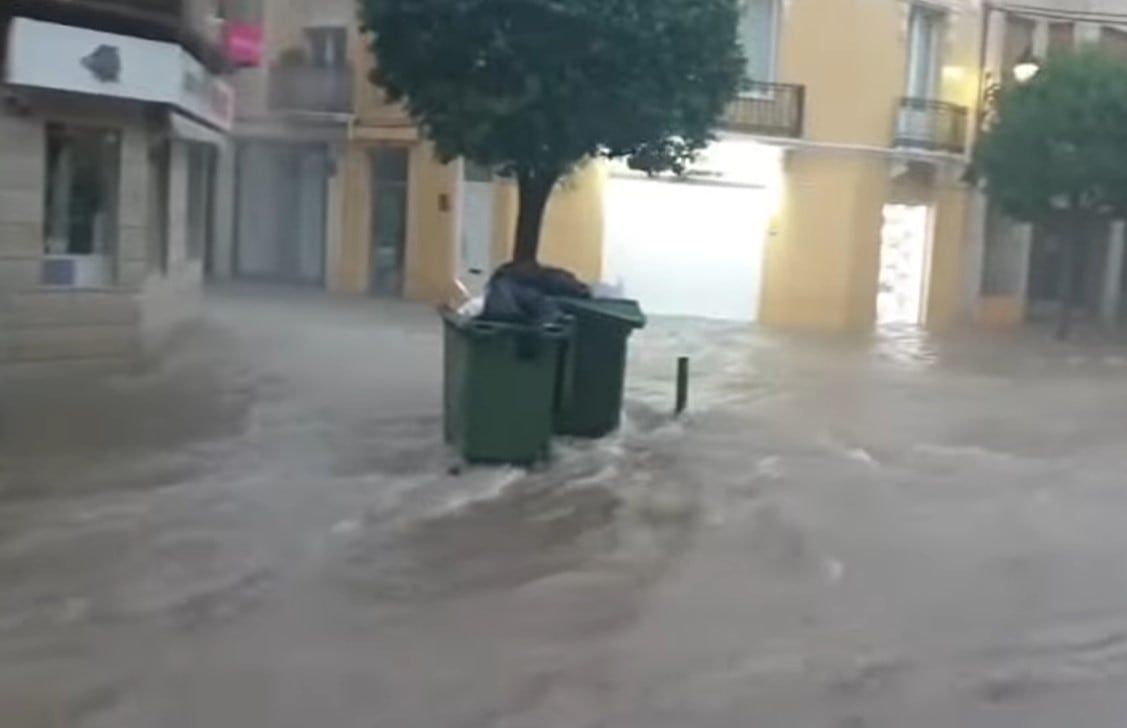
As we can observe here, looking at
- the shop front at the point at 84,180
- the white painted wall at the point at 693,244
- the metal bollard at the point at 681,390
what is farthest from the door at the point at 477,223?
the metal bollard at the point at 681,390

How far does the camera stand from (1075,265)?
33.7 metres

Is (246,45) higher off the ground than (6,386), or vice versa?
(246,45)

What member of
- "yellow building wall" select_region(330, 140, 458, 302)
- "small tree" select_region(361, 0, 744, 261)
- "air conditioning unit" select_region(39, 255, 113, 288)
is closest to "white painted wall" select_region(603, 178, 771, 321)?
"yellow building wall" select_region(330, 140, 458, 302)

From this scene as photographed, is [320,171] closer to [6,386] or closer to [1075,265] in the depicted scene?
Result: [1075,265]

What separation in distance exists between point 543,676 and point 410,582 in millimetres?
1704

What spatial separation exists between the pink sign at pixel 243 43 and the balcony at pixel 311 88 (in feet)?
15.4

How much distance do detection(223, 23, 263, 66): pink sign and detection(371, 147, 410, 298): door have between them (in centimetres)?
543

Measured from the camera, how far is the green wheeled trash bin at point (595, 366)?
1310cm

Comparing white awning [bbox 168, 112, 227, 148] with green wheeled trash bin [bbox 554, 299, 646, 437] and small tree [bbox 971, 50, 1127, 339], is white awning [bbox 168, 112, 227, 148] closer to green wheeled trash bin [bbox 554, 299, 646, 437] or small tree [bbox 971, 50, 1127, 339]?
green wheeled trash bin [bbox 554, 299, 646, 437]

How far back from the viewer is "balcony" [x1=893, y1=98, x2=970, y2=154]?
31.9 meters

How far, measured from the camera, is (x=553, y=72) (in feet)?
55.0

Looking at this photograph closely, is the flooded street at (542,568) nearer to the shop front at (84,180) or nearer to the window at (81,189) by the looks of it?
the shop front at (84,180)

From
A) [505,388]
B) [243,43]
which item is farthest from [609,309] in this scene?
[243,43]

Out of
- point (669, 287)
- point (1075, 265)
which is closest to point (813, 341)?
point (669, 287)
